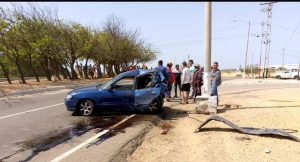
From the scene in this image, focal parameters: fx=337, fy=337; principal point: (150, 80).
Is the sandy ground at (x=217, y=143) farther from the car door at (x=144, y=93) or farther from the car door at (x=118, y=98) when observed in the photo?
the car door at (x=118, y=98)

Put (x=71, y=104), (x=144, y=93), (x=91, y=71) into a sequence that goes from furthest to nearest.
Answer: (x=91, y=71) < (x=71, y=104) < (x=144, y=93)

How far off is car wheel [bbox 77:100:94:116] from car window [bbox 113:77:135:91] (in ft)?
3.31

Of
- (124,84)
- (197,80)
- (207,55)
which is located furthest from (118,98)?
(197,80)

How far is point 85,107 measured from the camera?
1159 centimetres

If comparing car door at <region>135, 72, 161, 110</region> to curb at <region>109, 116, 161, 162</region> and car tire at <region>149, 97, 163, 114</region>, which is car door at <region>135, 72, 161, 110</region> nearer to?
car tire at <region>149, 97, 163, 114</region>

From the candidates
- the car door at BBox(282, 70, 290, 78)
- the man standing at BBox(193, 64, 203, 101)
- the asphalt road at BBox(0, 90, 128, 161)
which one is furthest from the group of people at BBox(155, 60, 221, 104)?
the car door at BBox(282, 70, 290, 78)

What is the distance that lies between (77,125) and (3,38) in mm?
18763

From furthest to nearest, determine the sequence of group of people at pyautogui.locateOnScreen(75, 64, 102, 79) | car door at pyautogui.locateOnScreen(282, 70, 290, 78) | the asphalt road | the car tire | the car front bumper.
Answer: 1. car door at pyautogui.locateOnScreen(282, 70, 290, 78)
2. group of people at pyautogui.locateOnScreen(75, 64, 102, 79)
3. the car tire
4. the car front bumper
5. the asphalt road

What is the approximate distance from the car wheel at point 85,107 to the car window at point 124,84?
101cm

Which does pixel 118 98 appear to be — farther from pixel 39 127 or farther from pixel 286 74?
pixel 286 74

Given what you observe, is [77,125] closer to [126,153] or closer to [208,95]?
[126,153]

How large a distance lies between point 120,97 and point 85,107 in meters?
1.27

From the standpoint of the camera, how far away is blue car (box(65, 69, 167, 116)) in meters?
11.5

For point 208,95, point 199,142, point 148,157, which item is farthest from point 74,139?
point 208,95
